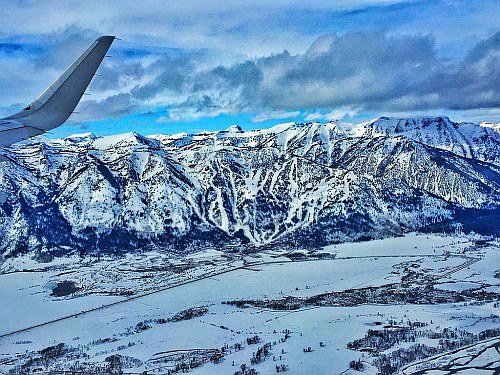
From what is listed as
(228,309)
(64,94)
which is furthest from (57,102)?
(228,309)

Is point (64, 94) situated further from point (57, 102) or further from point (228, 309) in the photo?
point (228, 309)

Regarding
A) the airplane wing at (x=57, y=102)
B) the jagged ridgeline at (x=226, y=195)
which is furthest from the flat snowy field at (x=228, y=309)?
the airplane wing at (x=57, y=102)

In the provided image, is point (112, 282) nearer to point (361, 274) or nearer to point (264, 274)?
point (264, 274)

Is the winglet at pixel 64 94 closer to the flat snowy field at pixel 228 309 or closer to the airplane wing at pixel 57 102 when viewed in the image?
the airplane wing at pixel 57 102

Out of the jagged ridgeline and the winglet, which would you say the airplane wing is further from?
the jagged ridgeline

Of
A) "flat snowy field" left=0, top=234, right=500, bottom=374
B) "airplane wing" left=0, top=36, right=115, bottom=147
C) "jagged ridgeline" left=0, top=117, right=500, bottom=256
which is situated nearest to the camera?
"airplane wing" left=0, top=36, right=115, bottom=147

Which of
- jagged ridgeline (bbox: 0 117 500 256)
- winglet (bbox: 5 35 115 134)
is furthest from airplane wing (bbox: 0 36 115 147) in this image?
jagged ridgeline (bbox: 0 117 500 256)

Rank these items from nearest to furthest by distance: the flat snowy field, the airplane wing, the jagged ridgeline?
the airplane wing
the flat snowy field
the jagged ridgeline
